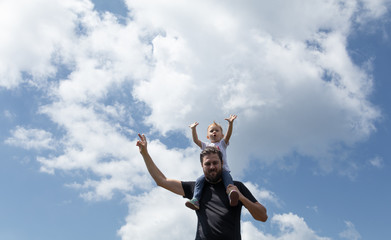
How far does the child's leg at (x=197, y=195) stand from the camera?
17.5ft

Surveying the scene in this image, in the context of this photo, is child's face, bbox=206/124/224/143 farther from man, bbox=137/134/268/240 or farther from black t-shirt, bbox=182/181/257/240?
black t-shirt, bbox=182/181/257/240

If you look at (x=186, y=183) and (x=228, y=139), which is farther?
(x=228, y=139)

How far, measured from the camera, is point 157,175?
230 inches

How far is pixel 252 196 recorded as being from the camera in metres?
5.48

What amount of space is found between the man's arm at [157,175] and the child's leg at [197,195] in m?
0.35

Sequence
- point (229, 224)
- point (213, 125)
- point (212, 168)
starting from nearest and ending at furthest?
point (229, 224), point (212, 168), point (213, 125)

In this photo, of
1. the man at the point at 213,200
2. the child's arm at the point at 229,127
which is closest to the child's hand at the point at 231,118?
the child's arm at the point at 229,127

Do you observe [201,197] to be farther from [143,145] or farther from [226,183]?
[143,145]

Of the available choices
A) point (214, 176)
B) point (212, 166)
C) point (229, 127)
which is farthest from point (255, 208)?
point (229, 127)

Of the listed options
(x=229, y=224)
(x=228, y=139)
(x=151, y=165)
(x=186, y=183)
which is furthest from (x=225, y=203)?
(x=228, y=139)

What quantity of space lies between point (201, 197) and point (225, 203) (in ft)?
1.60

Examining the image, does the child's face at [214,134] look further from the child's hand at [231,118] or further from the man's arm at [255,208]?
the man's arm at [255,208]

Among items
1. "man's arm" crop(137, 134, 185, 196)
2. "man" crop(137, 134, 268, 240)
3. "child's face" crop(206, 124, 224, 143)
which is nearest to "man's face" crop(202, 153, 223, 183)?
"man" crop(137, 134, 268, 240)

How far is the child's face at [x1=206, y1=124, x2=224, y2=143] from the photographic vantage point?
10453 millimetres
